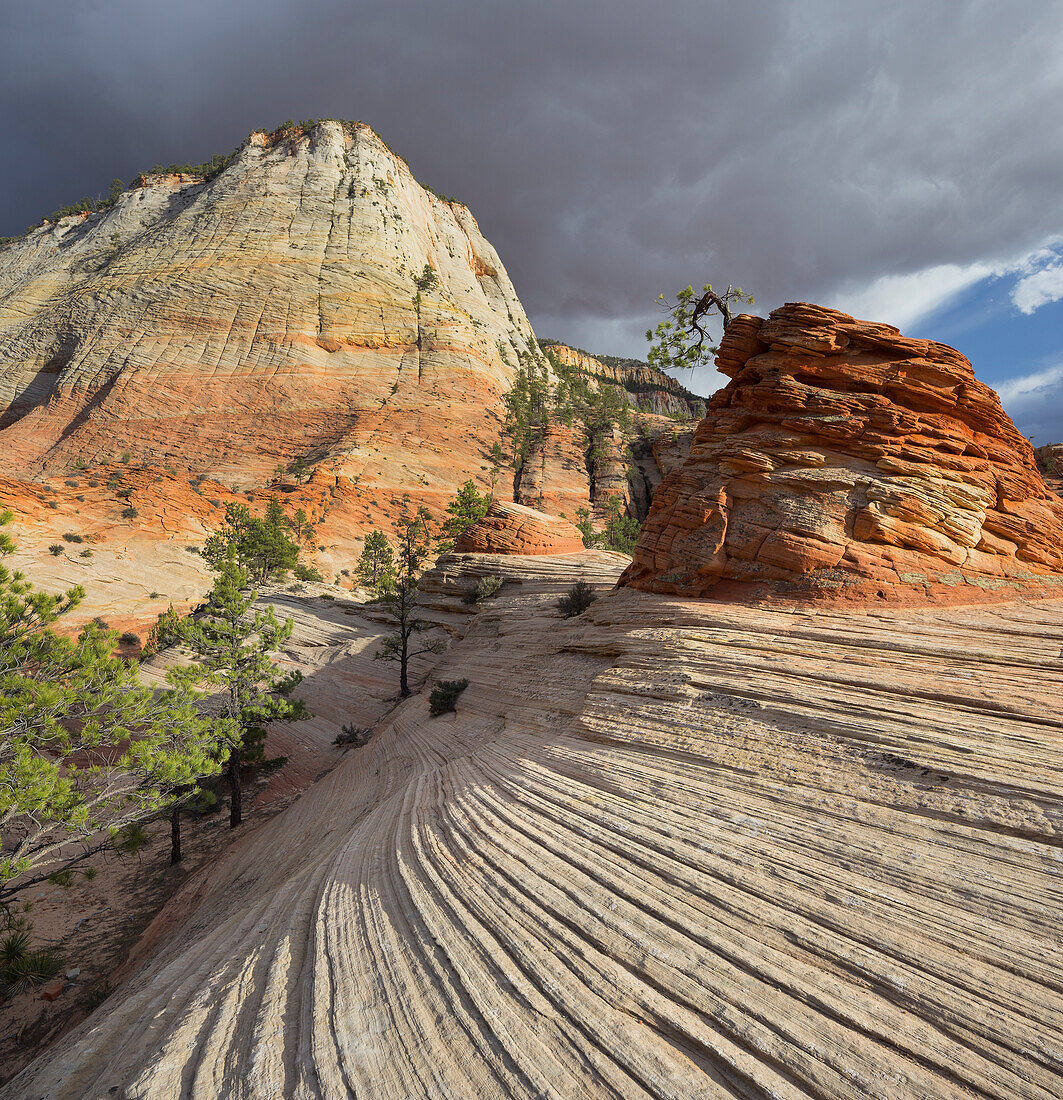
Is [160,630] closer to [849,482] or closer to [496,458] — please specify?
[849,482]

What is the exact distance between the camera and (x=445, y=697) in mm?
15188

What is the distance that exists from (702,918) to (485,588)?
1898cm

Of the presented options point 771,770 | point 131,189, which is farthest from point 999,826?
point 131,189

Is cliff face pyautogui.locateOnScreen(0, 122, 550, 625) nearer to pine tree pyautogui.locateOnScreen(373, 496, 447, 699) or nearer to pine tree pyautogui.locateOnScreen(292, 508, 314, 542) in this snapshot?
pine tree pyautogui.locateOnScreen(292, 508, 314, 542)

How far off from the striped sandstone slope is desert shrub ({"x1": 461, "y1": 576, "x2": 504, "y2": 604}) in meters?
14.3

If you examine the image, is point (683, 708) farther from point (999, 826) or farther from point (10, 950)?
point (10, 950)

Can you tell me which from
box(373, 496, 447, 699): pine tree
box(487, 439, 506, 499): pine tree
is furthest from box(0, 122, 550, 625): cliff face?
box(373, 496, 447, 699): pine tree

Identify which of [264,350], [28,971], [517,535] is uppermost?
[264,350]

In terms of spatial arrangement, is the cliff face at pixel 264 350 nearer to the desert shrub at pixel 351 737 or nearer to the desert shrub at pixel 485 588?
the desert shrub at pixel 485 588

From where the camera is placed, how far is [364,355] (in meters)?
58.1

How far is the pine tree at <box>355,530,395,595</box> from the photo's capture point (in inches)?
1359

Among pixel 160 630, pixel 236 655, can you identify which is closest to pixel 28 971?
pixel 236 655

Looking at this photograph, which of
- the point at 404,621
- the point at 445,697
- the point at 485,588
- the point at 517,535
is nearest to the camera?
the point at 445,697

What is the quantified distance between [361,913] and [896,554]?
1020cm
